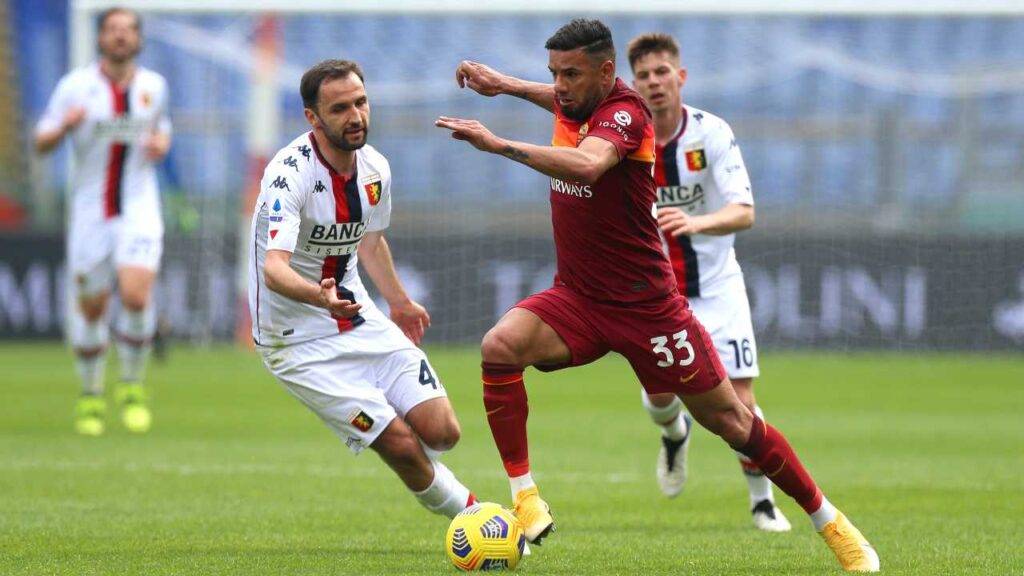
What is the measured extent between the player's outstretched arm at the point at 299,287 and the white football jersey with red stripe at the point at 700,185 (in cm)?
289

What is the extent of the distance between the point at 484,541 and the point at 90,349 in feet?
22.5

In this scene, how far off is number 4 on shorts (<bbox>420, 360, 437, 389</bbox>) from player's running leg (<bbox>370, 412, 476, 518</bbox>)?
0.22m

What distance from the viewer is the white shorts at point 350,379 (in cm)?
709

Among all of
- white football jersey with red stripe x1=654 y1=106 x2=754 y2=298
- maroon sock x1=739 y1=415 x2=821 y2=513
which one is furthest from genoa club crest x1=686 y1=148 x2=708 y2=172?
maroon sock x1=739 y1=415 x2=821 y2=513

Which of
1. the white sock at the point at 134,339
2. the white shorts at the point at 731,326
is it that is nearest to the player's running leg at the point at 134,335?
the white sock at the point at 134,339

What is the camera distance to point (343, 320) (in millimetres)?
7262

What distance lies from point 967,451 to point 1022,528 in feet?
13.7

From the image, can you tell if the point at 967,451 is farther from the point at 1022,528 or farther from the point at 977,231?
the point at 977,231

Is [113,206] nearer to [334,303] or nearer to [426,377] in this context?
[426,377]

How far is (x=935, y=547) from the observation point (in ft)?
23.7

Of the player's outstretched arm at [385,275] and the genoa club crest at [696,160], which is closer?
the player's outstretched arm at [385,275]

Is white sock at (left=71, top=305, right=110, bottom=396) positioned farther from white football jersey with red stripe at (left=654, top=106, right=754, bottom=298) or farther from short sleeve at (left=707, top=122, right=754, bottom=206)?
short sleeve at (left=707, top=122, right=754, bottom=206)

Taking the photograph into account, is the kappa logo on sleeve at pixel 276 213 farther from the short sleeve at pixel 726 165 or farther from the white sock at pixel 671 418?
the white sock at pixel 671 418

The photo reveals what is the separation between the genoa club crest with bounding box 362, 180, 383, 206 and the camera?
719cm
